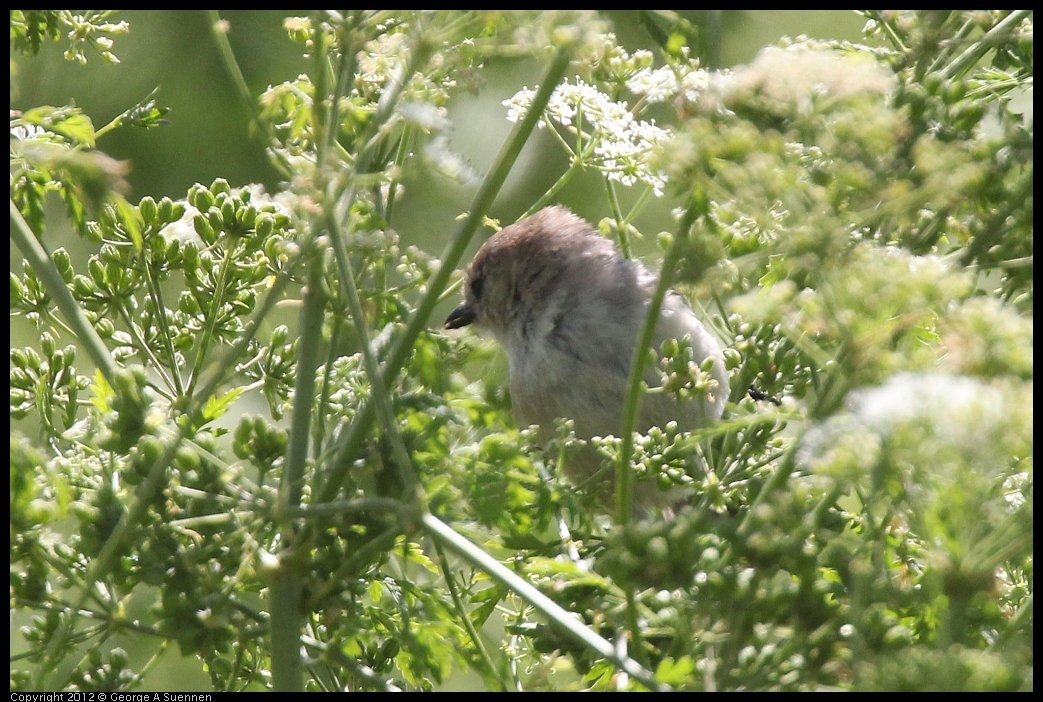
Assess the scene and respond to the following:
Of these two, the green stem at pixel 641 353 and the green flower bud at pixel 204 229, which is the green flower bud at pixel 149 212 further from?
the green stem at pixel 641 353

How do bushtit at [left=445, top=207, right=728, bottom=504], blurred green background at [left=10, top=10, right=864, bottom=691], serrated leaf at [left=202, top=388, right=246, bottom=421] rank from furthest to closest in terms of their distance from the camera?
blurred green background at [left=10, top=10, right=864, bottom=691] < bushtit at [left=445, top=207, right=728, bottom=504] < serrated leaf at [left=202, top=388, right=246, bottom=421]

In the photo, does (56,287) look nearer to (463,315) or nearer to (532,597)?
(532,597)

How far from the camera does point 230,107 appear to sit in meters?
4.36

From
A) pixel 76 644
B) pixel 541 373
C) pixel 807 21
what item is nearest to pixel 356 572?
pixel 76 644

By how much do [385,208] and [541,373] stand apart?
4.80 feet

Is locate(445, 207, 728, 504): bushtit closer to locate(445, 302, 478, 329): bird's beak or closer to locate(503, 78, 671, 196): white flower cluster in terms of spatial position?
locate(445, 302, 478, 329): bird's beak

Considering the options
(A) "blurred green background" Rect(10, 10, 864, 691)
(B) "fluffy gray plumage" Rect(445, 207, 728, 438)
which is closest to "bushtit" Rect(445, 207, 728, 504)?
(B) "fluffy gray plumage" Rect(445, 207, 728, 438)

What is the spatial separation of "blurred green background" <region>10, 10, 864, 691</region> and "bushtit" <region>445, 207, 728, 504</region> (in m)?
0.68

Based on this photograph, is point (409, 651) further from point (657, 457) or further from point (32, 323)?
point (32, 323)

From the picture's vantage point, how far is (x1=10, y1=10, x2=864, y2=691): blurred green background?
3994 mm

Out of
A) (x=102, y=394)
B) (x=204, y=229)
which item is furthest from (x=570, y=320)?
(x=102, y=394)

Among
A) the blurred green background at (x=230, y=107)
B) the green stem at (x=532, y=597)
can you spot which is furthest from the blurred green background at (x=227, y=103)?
the green stem at (x=532, y=597)

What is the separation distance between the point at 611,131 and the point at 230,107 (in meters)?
3.10
